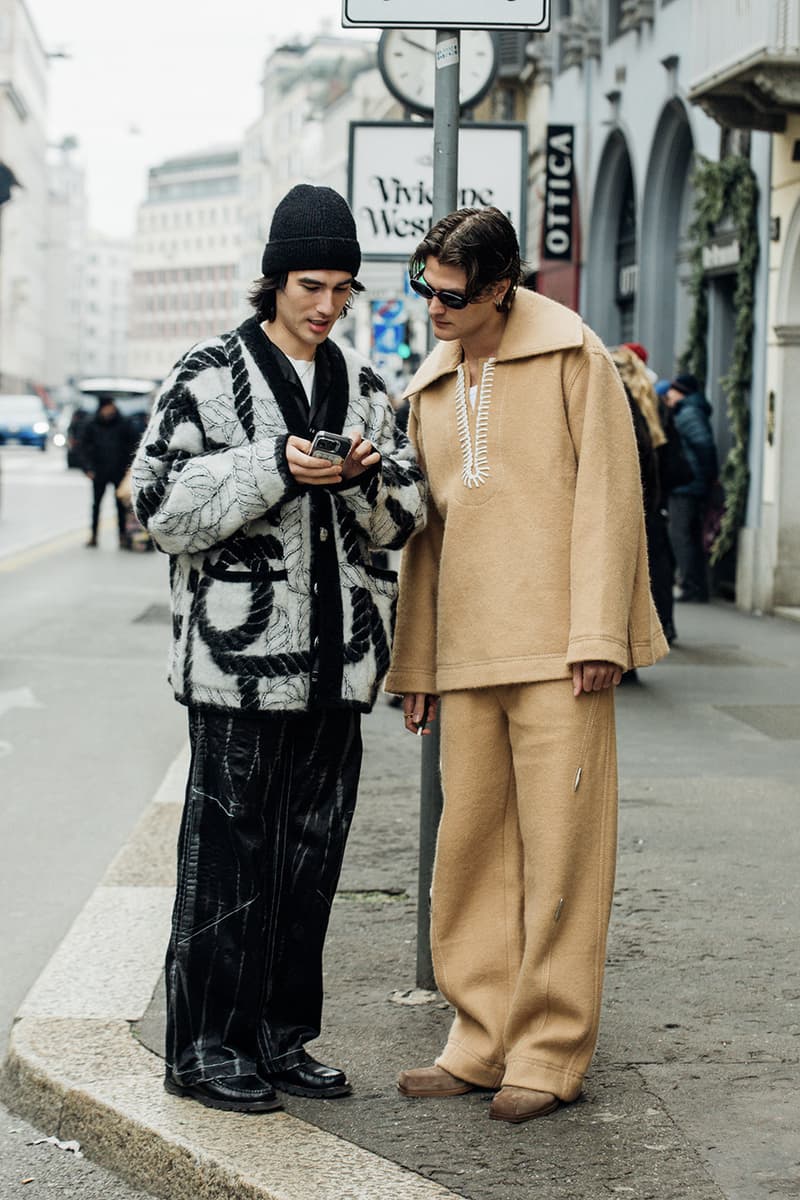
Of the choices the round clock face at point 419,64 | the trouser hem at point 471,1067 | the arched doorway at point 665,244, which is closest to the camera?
the trouser hem at point 471,1067

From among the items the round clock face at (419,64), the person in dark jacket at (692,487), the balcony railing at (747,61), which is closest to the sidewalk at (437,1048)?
the round clock face at (419,64)

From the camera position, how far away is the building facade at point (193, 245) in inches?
7293

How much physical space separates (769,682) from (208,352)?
8116mm

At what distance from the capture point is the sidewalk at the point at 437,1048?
3760 mm

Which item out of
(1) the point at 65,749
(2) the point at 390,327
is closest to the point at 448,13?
(1) the point at 65,749

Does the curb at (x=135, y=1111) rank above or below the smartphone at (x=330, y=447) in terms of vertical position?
below

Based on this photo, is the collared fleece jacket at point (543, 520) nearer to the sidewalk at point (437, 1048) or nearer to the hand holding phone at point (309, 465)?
the hand holding phone at point (309, 465)

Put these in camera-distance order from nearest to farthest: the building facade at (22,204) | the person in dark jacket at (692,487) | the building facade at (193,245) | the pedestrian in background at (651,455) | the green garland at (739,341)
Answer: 1. the pedestrian in background at (651,455)
2. the green garland at (739,341)
3. the person in dark jacket at (692,487)
4. the building facade at (22,204)
5. the building facade at (193,245)

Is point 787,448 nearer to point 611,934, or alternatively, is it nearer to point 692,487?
point 692,487

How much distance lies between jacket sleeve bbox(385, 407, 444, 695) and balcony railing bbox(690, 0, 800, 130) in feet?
37.4

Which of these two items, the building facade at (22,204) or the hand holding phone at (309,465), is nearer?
→ the hand holding phone at (309,465)

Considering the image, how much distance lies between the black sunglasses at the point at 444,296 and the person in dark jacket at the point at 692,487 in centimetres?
1284

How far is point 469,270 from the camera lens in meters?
4.06

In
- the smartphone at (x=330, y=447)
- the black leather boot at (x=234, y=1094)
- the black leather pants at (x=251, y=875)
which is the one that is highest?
the smartphone at (x=330, y=447)
